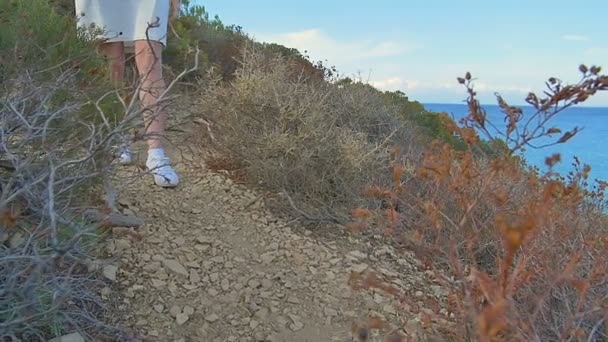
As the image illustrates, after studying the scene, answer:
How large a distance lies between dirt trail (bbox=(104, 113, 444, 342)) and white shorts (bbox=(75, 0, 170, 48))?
0.68m

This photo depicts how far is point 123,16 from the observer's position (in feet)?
10.6

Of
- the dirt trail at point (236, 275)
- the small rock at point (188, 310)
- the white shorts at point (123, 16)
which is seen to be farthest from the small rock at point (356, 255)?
the white shorts at point (123, 16)

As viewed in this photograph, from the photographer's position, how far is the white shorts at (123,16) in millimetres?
3191

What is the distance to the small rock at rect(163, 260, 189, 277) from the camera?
8.25 feet

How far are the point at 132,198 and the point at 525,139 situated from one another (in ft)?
5.97

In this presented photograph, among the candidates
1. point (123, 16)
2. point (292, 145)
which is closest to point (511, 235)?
point (292, 145)

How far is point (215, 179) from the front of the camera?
3275 millimetres

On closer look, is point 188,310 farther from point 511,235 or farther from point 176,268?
point 511,235

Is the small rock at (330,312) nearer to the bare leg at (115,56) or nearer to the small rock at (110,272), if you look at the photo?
the small rock at (110,272)

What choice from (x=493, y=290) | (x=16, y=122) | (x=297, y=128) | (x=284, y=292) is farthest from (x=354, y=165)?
(x=493, y=290)

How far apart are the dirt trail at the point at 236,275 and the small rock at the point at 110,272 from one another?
2 cm

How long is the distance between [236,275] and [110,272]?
1.53 feet

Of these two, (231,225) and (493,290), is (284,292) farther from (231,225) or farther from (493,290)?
(493,290)

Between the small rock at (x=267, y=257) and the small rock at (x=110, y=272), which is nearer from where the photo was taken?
the small rock at (x=110, y=272)
